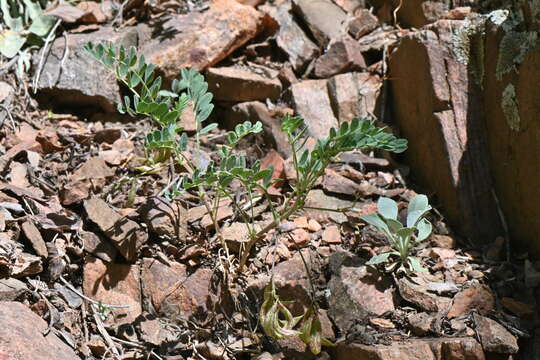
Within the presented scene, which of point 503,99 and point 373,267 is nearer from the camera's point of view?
point 373,267

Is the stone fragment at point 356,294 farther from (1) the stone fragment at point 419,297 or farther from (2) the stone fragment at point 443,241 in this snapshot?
(2) the stone fragment at point 443,241

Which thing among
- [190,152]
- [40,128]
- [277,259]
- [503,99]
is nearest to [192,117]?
[190,152]

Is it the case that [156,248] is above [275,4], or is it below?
below

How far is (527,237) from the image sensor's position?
301cm

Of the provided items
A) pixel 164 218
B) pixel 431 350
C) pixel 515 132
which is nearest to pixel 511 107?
pixel 515 132

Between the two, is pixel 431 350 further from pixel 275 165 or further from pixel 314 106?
pixel 314 106

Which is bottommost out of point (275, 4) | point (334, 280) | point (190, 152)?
point (334, 280)

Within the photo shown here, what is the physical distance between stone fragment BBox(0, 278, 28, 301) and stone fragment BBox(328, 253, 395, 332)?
115cm

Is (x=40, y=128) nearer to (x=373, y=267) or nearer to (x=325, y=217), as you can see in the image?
(x=325, y=217)

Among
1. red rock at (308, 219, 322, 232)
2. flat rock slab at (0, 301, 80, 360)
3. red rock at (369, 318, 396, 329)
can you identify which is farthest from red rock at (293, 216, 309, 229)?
flat rock slab at (0, 301, 80, 360)

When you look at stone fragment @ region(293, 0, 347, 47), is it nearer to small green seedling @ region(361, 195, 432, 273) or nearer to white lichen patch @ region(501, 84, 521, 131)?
white lichen patch @ region(501, 84, 521, 131)

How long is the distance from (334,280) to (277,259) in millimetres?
252

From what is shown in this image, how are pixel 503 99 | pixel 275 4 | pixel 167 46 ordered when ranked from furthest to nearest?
pixel 275 4 → pixel 167 46 → pixel 503 99

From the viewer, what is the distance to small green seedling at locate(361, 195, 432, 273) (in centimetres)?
280
